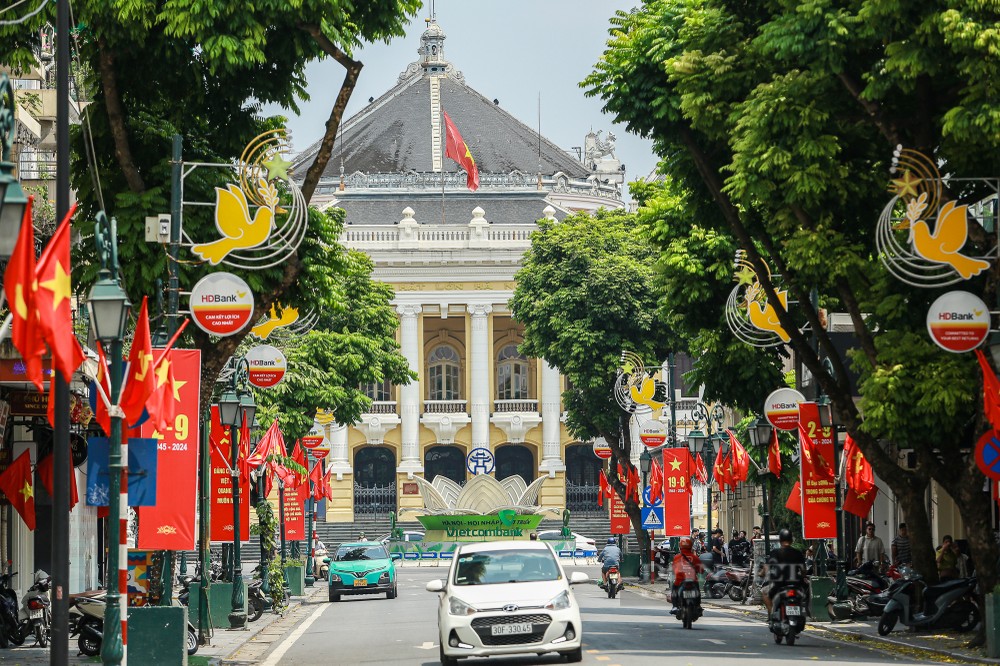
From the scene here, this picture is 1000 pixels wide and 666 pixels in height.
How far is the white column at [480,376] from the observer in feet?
317

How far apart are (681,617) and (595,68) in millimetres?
8989

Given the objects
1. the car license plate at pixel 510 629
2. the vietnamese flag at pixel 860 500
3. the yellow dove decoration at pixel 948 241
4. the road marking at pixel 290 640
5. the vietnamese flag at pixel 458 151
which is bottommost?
the road marking at pixel 290 640

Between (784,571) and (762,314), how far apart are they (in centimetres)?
630

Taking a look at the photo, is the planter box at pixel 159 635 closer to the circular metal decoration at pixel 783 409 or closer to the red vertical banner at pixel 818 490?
the red vertical banner at pixel 818 490

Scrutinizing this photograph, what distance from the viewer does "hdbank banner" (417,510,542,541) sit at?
7562cm

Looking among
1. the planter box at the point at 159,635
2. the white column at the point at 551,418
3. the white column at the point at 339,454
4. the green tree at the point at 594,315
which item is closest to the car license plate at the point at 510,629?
the planter box at the point at 159,635

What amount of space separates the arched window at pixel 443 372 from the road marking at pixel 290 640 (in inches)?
2467

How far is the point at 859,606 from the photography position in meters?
30.1

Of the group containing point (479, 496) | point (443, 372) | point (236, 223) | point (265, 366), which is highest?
point (443, 372)

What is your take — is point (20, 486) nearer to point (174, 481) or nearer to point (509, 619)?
point (174, 481)

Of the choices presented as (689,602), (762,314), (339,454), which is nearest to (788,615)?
(689,602)

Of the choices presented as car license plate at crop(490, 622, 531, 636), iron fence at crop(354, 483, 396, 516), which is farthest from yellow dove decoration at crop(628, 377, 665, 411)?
iron fence at crop(354, 483, 396, 516)

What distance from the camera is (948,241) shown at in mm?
22562

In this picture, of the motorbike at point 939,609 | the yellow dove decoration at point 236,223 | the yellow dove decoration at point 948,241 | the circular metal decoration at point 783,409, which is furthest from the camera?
the circular metal decoration at point 783,409
